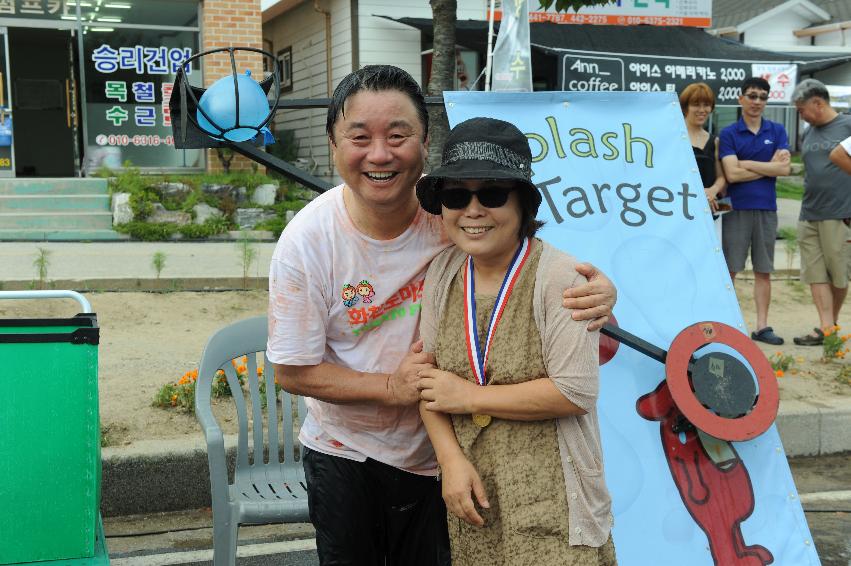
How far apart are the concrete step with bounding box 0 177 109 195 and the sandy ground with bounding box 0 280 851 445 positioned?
484cm

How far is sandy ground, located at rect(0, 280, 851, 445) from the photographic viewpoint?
4867mm

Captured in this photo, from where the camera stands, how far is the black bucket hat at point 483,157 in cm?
204

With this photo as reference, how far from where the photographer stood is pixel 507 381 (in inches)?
80.9

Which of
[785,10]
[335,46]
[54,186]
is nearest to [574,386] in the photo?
[54,186]

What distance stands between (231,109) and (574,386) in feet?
4.31

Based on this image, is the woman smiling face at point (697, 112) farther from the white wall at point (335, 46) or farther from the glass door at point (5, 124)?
the glass door at point (5, 124)

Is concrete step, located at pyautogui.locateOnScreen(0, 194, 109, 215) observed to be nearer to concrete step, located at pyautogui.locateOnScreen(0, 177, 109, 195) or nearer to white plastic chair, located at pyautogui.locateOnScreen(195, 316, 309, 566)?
concrete step, located at pyautogui.locateOnScreen(0, 177, 109, 195)

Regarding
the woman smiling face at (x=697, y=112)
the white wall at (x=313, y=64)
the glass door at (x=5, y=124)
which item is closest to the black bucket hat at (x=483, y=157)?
the woman smiling face at (x=697, y=112)

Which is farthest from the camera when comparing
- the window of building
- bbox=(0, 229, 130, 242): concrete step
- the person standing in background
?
the window of building

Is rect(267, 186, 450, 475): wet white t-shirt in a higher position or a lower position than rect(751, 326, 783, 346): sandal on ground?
higher

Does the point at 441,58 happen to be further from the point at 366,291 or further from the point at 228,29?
the point at 228,29

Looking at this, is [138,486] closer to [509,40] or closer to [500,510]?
[500,510]

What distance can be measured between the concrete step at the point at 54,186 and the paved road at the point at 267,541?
8725 millimetres

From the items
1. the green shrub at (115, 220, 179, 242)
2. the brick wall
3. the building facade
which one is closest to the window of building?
the building facade
